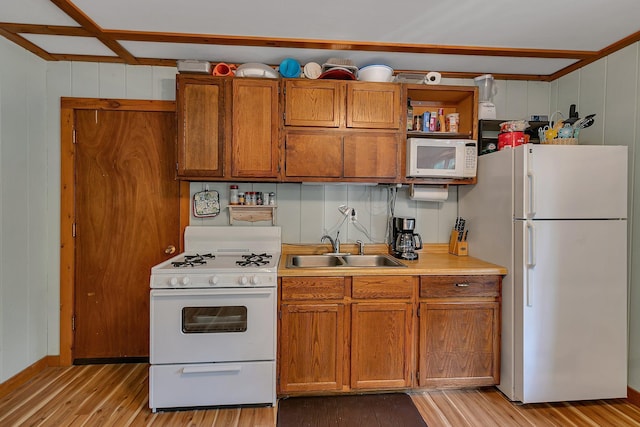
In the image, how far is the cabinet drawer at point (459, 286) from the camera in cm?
217

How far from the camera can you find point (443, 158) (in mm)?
2467

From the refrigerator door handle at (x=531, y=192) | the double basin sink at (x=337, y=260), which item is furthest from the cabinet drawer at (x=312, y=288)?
the refrigerator door handle at (x=531, y=192)

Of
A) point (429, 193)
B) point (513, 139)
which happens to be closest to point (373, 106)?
point (429, 193)

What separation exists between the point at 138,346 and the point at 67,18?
7.82 feet

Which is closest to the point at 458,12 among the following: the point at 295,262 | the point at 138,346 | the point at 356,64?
the point at 356,64

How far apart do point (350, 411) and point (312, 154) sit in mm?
1749

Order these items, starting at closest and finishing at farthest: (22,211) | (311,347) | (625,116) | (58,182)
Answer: (311,347), (625,116), (22,211), (58,182)

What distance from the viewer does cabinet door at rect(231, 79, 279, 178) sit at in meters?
2.31

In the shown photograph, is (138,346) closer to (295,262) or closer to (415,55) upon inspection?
(295,262)

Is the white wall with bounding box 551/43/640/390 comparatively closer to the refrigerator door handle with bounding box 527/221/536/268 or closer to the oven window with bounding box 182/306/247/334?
the refrigerator door handle with bounding box 527/221/536/268

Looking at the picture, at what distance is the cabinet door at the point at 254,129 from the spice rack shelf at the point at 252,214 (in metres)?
0.39

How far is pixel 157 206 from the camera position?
263 centimetres

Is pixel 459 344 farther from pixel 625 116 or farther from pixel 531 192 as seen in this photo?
pixel 625 116

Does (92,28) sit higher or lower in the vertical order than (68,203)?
higher
